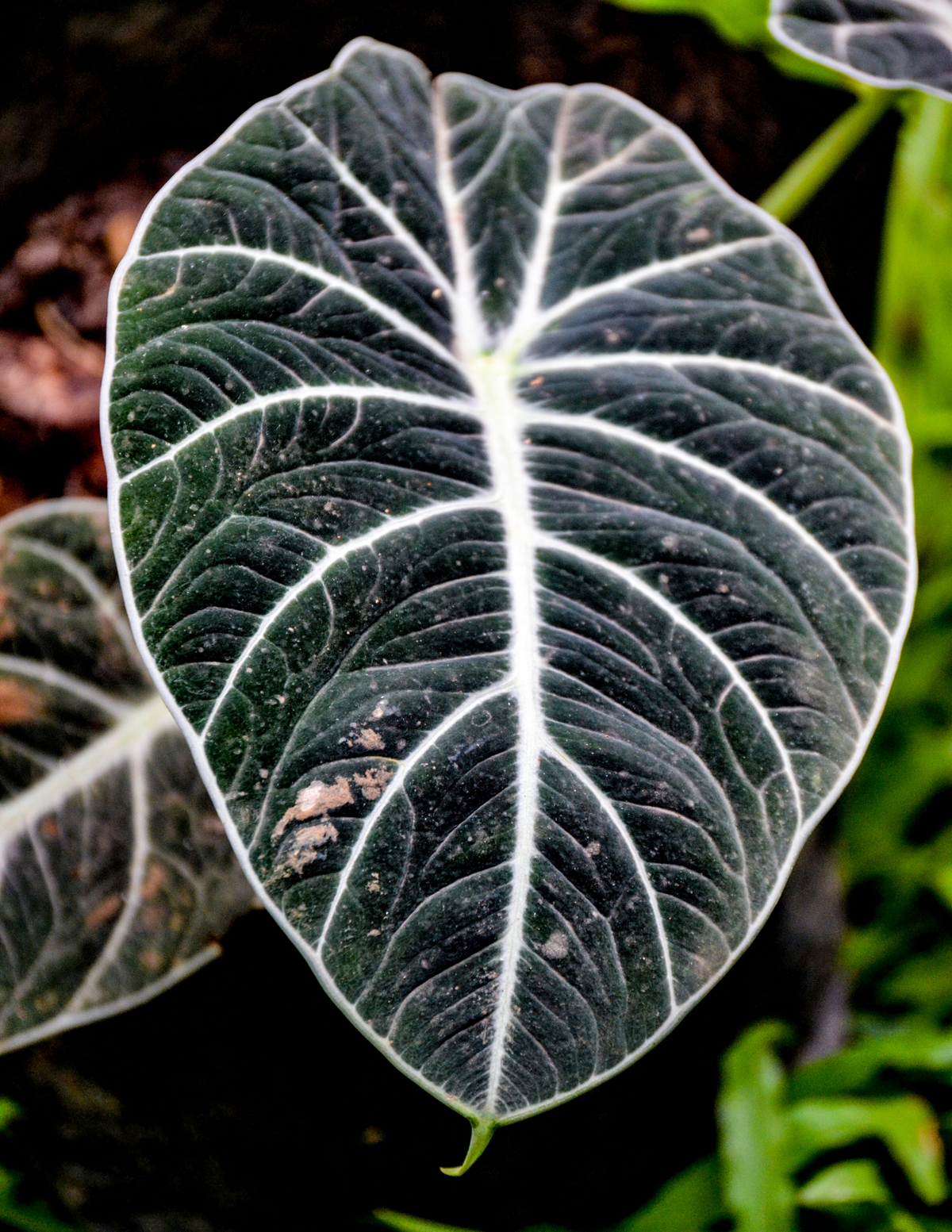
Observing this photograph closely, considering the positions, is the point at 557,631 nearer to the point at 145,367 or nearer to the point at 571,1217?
the point at 145,367

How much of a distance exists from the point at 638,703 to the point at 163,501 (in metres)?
0.38

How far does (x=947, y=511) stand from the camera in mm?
1693

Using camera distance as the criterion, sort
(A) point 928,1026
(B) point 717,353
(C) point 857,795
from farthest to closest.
Answer: 1. (C) point 857,795
2. (A) point 928,1026
3. (B) point 717,353

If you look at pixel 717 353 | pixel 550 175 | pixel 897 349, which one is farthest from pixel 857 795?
pixel 550 175

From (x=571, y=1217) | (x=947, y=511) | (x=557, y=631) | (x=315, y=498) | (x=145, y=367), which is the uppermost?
(x=145, y=367)

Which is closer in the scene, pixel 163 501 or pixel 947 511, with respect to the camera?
pixel 163 501

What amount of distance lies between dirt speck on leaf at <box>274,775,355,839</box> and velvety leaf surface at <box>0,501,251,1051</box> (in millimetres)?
396

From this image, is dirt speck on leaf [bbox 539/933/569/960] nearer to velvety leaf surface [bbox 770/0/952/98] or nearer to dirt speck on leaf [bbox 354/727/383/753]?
dirt speck on leaf [bbox 354/727/383/753]

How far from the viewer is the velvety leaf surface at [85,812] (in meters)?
0.90

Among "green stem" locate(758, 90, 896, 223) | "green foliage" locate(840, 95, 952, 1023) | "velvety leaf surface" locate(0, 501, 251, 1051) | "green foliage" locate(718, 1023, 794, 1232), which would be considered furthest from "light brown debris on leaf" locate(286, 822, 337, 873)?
"green foliage" locate(840, 95, 952, 1023)

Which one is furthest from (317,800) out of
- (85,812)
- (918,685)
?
(918,685)

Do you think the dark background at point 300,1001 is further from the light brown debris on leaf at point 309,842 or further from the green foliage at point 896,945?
the light brown debris on leaf at point 309,842

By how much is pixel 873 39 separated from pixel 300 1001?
1178 mm

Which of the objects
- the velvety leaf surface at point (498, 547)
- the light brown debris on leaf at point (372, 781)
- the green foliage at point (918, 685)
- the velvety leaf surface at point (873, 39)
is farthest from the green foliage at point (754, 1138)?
the velvety leaf surface at point (873, 39)
